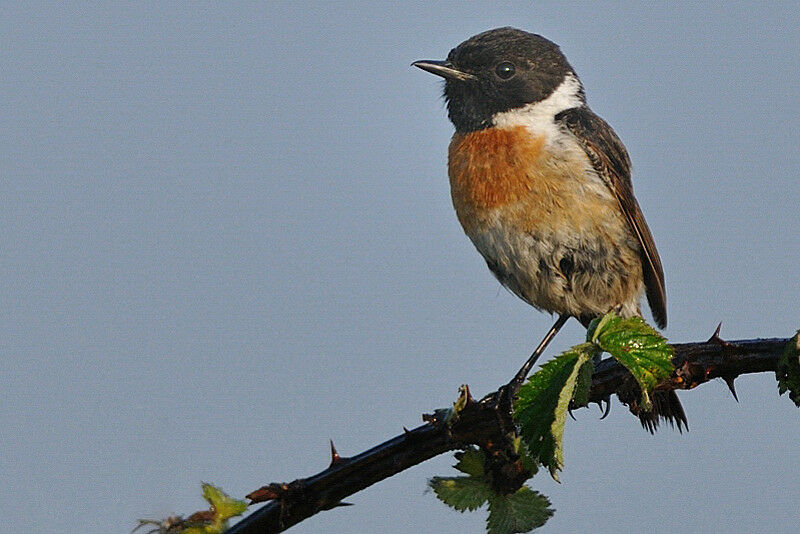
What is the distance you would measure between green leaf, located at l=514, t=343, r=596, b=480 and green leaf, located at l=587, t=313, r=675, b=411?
48 mm

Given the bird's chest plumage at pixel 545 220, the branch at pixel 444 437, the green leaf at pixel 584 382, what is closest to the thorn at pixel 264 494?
the branch at pixel 444 437

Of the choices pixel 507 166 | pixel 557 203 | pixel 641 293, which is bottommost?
pixel 641 293

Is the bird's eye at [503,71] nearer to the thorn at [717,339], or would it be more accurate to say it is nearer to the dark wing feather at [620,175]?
the dark wing feather at [620,175]

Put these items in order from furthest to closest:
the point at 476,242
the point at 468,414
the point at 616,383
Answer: the point at 476,242, the point at 616,383, the point at 468,414

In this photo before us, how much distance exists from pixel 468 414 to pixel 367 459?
1.12ft

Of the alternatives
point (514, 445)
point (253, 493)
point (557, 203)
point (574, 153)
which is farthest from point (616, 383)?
point (574, 153)

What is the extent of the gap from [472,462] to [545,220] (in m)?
2.15

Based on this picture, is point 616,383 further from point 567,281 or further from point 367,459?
point 567,281

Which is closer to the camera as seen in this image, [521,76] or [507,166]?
[507,166]

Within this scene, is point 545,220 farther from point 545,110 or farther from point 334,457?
point 334,457

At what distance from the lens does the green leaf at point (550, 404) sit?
86.4 inches

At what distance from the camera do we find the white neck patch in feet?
16.2

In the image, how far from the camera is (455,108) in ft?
17.1

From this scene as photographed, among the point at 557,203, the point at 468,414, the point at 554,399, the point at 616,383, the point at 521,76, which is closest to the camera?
the point at 554,399
